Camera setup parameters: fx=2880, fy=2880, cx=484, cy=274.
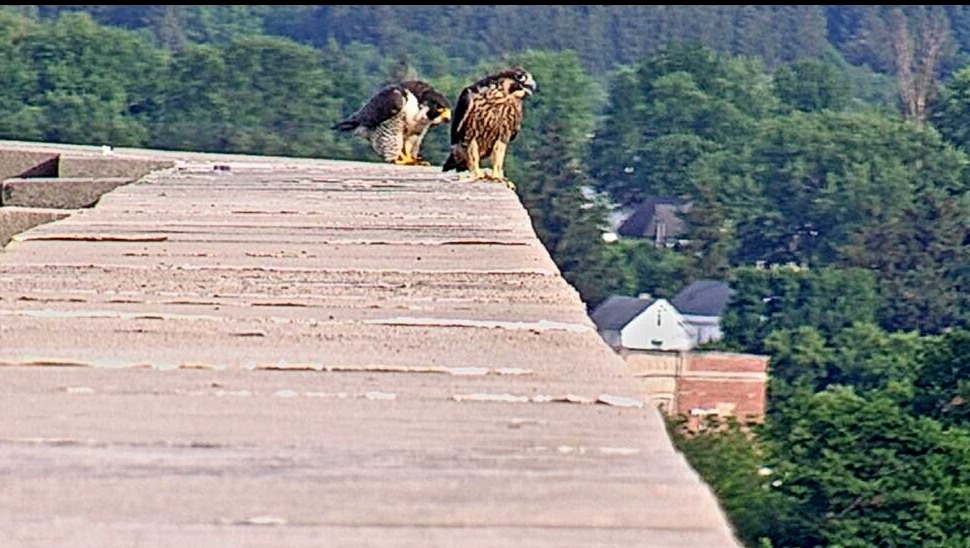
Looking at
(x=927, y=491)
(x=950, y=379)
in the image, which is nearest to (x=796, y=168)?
(x=950, y=379)

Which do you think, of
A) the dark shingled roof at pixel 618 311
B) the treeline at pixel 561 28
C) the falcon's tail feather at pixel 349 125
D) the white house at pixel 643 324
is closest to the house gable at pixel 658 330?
the white house at pixel 643 324

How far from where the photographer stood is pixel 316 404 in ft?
10.6

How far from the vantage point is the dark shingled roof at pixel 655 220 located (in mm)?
94812

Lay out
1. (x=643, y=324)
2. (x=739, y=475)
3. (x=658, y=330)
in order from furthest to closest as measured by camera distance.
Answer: (x=658, y=330)
(x=643, y=324)
(x=739, y=475)

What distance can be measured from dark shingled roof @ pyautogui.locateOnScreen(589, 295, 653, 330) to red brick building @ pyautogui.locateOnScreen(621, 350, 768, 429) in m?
13.9

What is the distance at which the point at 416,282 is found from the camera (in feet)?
15.3

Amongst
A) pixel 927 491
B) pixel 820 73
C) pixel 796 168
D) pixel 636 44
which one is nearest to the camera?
pixel 927 491

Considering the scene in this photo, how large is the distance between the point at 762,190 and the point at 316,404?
92.2 metres

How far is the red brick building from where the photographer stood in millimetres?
59938

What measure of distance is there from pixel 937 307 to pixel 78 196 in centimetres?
7034

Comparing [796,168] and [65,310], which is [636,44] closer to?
[796,168]

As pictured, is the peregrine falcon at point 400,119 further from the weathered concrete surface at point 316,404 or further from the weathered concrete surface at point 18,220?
the weathered concrete surface at point 316,404

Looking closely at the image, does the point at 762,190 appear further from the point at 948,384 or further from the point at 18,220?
the point at 18,220

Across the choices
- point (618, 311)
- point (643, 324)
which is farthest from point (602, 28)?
point (643, 324)
